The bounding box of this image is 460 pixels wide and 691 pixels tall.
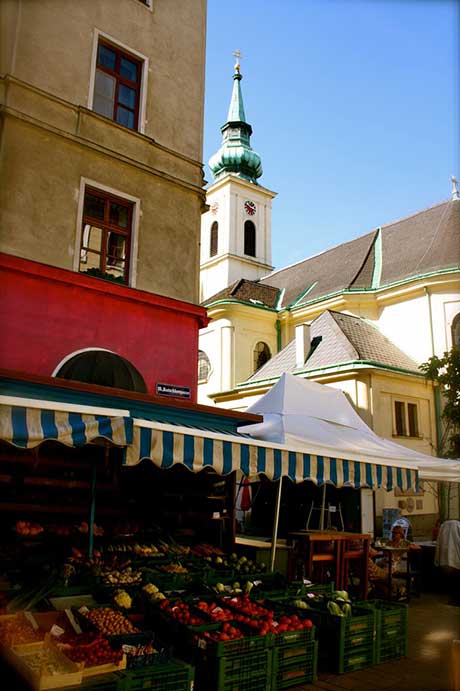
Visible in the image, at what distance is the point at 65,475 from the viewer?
348 inches

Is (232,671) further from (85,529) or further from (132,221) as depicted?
(132,221)

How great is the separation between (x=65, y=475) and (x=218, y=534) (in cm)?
312

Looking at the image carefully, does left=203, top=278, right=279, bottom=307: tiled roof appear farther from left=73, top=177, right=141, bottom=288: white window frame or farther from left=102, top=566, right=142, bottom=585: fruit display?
left=102, top=566, right=142, bottom=585: fruit display

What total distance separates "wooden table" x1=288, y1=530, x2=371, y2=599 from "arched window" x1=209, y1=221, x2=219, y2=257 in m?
30.4

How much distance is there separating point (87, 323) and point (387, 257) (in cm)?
2079

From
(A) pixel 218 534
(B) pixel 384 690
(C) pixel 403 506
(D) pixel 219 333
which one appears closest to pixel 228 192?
(D) pixel 219 333

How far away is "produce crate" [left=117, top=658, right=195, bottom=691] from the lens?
4492 millimetres

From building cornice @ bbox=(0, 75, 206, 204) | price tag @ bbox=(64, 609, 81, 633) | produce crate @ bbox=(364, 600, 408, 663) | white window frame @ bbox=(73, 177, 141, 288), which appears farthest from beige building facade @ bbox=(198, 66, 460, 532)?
price tag @ bbox=(64, 609, 81, 633)

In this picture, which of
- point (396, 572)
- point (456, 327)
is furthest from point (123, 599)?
point (456, 327)

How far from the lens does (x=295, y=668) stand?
5.83 meters

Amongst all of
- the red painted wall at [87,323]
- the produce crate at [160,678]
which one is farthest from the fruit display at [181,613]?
the red painted wall at [87,323]

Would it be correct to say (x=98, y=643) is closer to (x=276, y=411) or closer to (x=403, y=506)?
(x=276, y=411)

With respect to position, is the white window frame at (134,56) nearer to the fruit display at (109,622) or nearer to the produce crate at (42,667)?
the fruit display at (109,622)

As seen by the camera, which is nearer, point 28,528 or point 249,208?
point 28,528
